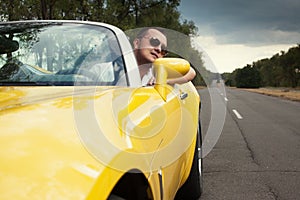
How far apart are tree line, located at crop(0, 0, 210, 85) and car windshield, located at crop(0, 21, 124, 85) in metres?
13.1

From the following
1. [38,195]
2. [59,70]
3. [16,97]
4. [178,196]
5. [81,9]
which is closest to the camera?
[38,195]

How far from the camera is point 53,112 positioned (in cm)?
140

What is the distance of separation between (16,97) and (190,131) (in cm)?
142

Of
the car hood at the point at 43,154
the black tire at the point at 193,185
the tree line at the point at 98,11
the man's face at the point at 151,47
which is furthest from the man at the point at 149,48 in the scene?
the tree line at the point at 98,11

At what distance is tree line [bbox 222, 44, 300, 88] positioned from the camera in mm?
93669

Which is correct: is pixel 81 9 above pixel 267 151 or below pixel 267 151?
above

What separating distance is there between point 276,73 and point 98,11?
103 metres

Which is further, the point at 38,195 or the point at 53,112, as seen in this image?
the point at 53,112

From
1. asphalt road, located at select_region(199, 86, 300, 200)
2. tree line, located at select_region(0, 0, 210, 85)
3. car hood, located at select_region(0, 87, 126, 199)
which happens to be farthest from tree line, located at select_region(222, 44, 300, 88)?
car hood, located at select_region(0, 87, 126, 199)

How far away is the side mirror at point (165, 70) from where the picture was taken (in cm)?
225

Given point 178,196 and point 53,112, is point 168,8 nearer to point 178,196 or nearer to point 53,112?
point 178,196

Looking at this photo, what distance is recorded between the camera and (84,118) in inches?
54.8

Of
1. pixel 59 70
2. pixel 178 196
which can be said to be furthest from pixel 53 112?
Result: pixel 178 196

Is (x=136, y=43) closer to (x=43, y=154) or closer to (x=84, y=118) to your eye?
(x=84, y=118)
